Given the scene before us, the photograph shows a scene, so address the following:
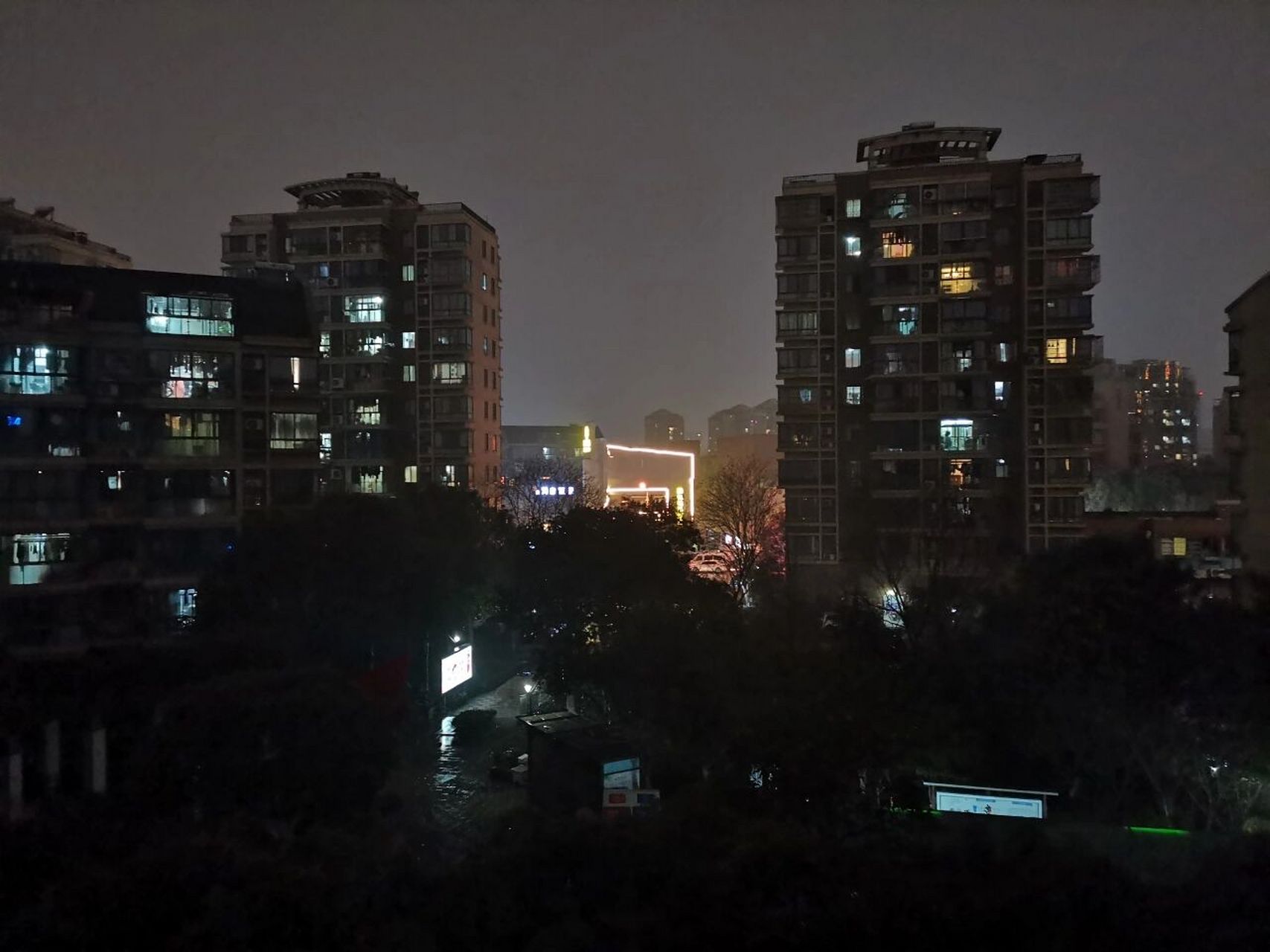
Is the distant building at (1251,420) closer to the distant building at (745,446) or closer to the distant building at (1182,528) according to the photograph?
the distant building at (1182,528)

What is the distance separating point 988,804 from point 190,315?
2072cm

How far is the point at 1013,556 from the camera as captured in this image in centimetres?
2612

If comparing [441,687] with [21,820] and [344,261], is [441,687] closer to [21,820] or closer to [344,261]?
[21,820]

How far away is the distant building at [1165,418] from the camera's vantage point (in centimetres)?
6794

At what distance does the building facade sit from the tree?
497 inches

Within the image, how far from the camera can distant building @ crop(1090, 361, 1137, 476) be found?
5735cm

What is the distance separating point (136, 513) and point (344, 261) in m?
16.3

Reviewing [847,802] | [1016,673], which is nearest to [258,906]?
[847,802]

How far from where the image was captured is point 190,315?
75.4 ft

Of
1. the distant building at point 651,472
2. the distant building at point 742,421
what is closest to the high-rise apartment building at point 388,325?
the distant building at point 651,472

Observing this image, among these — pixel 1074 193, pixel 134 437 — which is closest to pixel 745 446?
pixel 1074 193

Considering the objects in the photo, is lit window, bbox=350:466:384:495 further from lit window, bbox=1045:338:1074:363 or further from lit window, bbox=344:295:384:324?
lit window, bbox=1045:338:1074:363

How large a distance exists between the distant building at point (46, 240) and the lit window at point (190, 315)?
8.27m

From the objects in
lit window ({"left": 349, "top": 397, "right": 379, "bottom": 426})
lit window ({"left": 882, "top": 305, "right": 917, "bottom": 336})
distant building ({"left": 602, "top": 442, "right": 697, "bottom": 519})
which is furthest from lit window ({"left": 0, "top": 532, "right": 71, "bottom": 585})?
distant building ({"left": 602, "top": 442, "right": 697, "bottom": 519})
